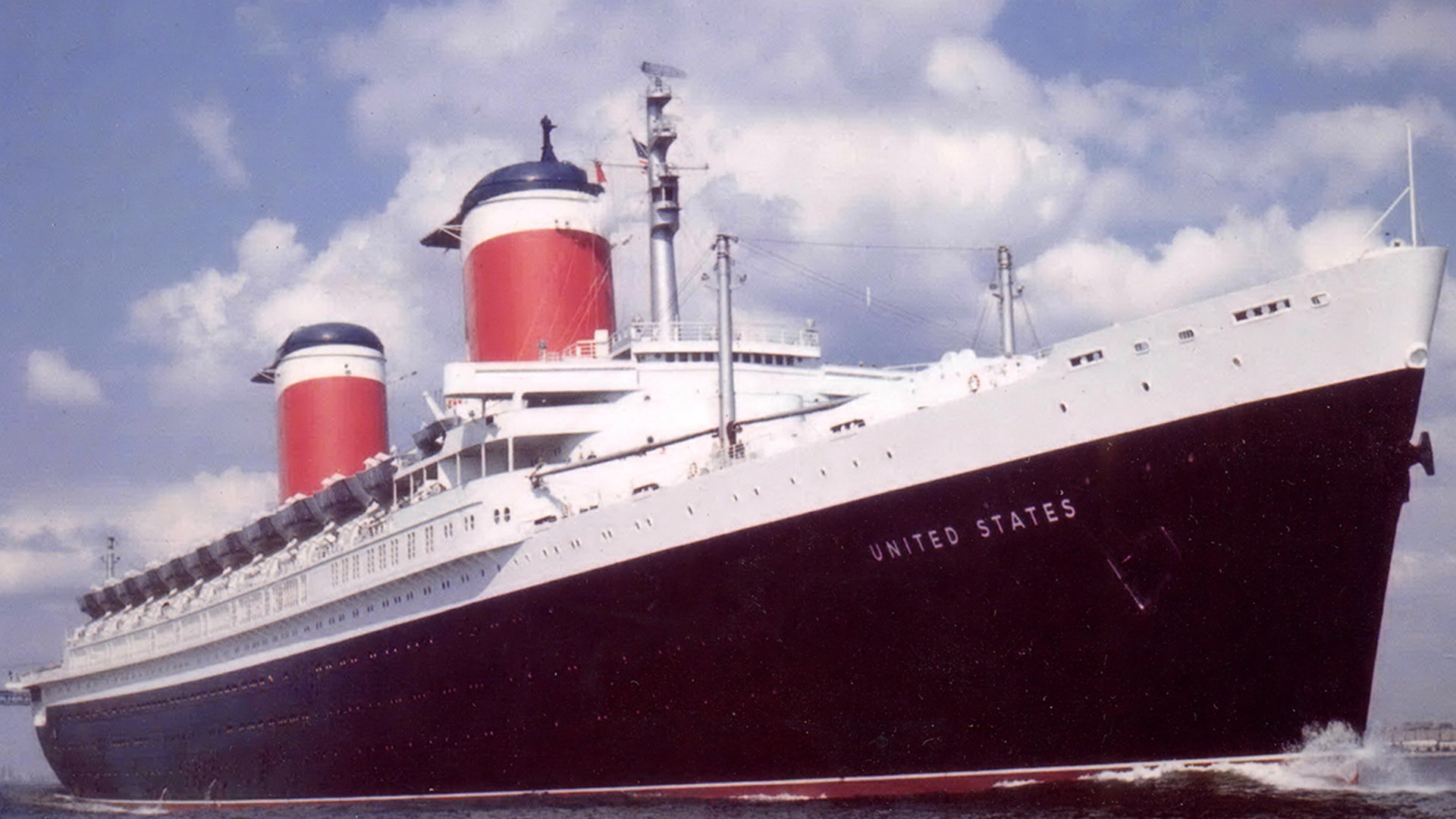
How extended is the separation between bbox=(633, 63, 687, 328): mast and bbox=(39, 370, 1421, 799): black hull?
8.43 meters

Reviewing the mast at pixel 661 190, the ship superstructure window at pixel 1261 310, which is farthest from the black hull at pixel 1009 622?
the mast at pixel 661 190

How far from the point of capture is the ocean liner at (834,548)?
17250 mm

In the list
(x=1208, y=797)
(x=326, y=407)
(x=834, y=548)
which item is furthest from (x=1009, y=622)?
(x=326, y=407)

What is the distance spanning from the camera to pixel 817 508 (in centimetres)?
2036

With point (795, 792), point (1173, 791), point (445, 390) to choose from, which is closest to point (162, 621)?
point (445, 390)

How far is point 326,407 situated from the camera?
138 feet

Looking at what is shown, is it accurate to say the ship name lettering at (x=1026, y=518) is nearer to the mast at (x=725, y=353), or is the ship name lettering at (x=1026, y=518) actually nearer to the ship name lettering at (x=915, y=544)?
the ship name lettering at (x=915, y=544)

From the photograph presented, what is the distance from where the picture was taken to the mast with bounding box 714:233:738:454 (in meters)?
23.0

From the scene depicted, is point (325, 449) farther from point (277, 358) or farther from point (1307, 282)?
point (1307, 282)

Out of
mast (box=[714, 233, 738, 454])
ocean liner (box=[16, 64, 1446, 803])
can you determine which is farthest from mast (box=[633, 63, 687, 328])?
mast (box=[714, 233, 738, 454])

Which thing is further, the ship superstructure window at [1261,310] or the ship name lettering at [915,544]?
the ship name lettering at [915,544]

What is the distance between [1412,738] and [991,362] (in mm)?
92721

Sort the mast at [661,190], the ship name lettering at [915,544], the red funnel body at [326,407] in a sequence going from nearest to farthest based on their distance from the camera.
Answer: the ship name lettering at [915,544] < the mast at [661,190] < the red funnel body at [326,407]

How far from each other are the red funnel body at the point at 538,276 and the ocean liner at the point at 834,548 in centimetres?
8
